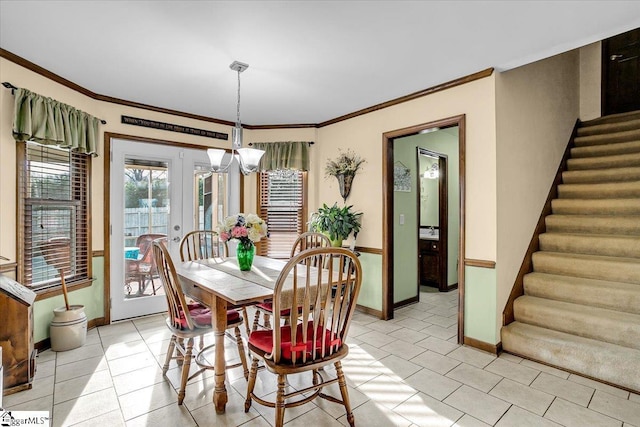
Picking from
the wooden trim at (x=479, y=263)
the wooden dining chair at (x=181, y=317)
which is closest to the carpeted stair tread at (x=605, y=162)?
the wooden trim at (x=479, y=263)

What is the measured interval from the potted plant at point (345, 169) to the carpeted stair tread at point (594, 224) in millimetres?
2196

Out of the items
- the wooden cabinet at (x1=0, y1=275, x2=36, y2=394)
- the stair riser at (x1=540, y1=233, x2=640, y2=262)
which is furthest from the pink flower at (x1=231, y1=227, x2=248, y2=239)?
the stair riser at (x1=540, y1=233, x2=640, y2=262)

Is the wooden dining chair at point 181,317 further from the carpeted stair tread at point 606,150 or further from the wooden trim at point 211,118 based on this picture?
the carpeted stair tread at point 606,150

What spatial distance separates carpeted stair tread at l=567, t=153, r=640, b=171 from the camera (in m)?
3.80

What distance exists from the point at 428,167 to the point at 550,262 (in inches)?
106

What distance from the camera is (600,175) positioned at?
3850 mm

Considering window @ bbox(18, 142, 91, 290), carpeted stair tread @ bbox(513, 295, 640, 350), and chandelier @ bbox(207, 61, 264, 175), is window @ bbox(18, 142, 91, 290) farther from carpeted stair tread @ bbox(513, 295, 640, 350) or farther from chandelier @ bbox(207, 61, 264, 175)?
carpeted stair tread @ bbox(513, 295, 640, 350)

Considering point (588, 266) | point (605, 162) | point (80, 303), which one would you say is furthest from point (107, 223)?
point (605, 162)

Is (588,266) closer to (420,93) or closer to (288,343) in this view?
(420,93)

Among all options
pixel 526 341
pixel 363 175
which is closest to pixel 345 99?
pixel 363 175

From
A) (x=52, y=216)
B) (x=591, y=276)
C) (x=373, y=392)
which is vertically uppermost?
(x=52, y=216)

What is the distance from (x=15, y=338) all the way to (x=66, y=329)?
66cm

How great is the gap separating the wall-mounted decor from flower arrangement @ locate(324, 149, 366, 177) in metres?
0.48

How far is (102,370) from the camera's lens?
8.65 ft
